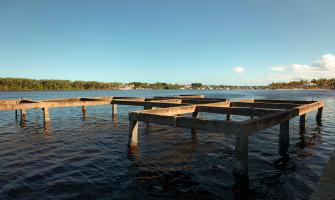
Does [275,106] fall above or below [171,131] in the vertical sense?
above

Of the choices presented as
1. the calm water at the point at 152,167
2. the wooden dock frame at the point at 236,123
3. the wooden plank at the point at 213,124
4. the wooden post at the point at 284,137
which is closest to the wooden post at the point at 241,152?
the wooden dock frame at the point at 236,123

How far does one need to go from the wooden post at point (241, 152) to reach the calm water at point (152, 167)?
606 mm

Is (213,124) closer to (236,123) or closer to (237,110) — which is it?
(236,123)

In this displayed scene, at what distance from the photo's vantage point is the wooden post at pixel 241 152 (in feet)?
29.7

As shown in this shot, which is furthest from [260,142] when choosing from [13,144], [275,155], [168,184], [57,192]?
[13,144]

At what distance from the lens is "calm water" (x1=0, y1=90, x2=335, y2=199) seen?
865 cm

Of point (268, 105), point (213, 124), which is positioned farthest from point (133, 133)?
point (268, 105)

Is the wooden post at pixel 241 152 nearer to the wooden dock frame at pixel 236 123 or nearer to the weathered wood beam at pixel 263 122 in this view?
the wooden dock frame at pixel 236 123

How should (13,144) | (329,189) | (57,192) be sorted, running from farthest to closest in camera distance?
1. (13,144)
2. (57,192)
3. (329,189)

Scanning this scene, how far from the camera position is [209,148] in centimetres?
1450

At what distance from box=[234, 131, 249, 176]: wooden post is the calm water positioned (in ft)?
1.99

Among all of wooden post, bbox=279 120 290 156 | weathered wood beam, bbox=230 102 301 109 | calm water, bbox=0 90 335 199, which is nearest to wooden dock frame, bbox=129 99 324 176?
wooden post, bbox=279 120 290 156

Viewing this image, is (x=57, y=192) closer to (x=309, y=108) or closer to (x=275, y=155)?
(x=275, y=155)

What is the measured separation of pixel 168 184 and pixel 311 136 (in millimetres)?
14436
